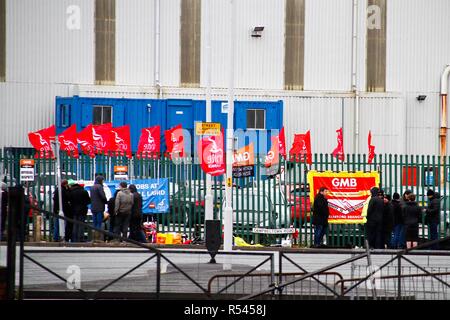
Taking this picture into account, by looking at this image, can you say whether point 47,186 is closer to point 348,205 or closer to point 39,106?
point 348,205

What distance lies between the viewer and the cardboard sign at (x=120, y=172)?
30.9 meters

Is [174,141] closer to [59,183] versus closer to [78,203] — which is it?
[78,203]

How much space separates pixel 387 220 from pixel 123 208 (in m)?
7.51

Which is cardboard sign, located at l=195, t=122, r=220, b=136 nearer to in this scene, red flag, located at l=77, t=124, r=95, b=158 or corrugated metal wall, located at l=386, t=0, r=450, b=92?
red flag, located at l=77, t=124, r=95, b=158

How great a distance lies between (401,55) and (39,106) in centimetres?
1787

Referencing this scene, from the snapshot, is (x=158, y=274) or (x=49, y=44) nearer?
(x=158, y=274)

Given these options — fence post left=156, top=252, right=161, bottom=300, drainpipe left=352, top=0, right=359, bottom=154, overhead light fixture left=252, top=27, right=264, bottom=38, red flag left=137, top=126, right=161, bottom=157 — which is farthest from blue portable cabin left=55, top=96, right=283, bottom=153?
fence post left=156, top=252, right=161, bottom=300

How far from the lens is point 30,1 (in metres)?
49.6

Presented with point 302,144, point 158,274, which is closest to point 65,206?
point 158,274

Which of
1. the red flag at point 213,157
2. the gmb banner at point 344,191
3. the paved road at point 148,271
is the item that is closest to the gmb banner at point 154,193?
the red flag at point 213,157

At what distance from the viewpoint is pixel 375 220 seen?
96.4ft

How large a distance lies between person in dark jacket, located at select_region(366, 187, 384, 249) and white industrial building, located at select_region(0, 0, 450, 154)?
69.6 feet
